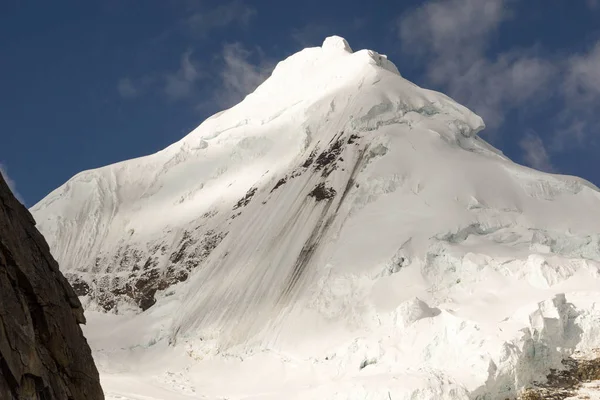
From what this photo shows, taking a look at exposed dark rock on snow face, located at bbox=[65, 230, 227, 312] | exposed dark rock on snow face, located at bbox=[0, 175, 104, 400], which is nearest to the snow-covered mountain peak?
exposed dark rock on snow face, located at bbox=[65, 230, 227, 312]

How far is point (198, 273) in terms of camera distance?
50656 millimetres

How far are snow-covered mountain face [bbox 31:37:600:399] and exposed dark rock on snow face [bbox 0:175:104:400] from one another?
16411mm

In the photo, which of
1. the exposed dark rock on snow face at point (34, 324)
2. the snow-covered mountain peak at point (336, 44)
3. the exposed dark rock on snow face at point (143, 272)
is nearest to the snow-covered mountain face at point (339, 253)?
the exposed dark rock on snow face at point (143, 272)

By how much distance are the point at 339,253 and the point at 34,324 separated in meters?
30.5

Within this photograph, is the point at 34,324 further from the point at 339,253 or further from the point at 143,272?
the point at 143,272

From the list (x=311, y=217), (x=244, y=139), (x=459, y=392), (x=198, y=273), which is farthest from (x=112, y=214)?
(x=459, y=392)

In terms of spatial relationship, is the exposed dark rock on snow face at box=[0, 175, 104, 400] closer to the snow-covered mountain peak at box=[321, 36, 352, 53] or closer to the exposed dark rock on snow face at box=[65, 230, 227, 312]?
the exposed dark rock on snow face at box=[65, 230, 227, 312]

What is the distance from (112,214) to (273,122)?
51.9ft

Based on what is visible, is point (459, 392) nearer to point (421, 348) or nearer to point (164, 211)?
point (421, 348)

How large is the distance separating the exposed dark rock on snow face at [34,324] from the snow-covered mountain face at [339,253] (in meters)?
16.4

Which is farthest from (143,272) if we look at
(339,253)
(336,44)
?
(336,44)

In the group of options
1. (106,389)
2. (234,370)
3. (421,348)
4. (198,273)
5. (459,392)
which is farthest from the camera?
(198,273)

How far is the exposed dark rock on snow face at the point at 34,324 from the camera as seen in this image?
12.8 m

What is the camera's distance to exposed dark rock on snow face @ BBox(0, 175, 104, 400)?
1277cm
